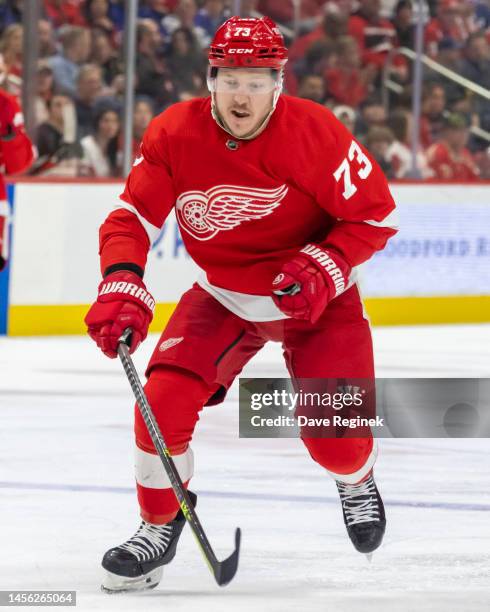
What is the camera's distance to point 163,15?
7.96 meters

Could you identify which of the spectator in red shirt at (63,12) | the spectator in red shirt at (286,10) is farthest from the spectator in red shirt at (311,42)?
the spectator in red shirt at (63,12)

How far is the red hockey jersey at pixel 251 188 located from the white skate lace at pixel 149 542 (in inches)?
21.3

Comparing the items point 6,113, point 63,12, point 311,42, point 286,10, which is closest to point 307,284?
point 6,113

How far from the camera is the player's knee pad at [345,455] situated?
10.5 feet

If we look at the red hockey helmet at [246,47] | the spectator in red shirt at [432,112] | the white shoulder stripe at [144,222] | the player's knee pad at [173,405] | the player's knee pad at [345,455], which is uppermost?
the red hockey helmet at [246,47]

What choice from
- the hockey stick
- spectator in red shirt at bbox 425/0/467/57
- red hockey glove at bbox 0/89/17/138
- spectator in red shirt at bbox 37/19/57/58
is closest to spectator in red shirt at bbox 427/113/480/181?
spectator in red shirt at bbox 425/0/467/57

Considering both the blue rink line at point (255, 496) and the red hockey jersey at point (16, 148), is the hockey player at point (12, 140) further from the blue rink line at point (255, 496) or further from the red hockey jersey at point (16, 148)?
the blue rink line at point (255, 496)

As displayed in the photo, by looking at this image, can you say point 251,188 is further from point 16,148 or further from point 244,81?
point 16,148

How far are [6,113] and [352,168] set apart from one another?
313 cm

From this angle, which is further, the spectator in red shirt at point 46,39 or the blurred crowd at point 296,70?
the blurred crowd at point 296,70

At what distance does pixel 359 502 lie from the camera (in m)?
3.32

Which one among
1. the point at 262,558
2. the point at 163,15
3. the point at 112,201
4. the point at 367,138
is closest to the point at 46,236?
the point at 112,201

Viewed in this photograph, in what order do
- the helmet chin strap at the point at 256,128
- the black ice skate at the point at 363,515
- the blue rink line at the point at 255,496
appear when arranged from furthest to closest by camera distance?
the blue rink line at the point at 255,496, the black ice skate at the point at 363,515, the helmet chin strap at the point at 256,128

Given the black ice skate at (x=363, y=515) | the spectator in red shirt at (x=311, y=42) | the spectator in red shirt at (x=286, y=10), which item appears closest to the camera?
the black ice skate at (x=363, y=515)
